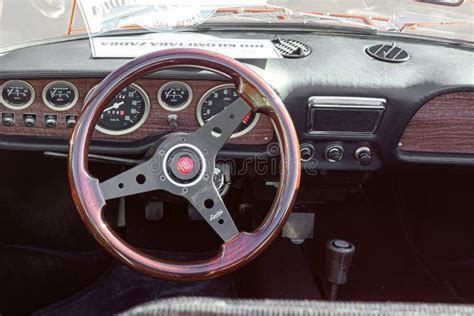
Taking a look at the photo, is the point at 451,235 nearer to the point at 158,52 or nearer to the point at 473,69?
the point at 473,69

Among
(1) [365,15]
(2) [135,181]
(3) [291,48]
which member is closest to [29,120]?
(2) [135,181]

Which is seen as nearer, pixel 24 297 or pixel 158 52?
pixel 158 52

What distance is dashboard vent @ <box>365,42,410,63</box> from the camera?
220 cm

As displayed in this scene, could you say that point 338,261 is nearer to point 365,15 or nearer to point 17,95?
point 365,15

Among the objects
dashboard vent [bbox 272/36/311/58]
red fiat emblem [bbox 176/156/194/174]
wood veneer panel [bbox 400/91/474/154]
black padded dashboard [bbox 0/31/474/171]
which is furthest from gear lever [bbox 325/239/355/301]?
red fiat emblem [bbox 176/156/194/174]

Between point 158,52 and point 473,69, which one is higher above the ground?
point 158,52

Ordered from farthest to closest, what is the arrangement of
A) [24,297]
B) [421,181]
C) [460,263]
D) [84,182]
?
[421,181]
[460,263]
[24,297]
[84,182]

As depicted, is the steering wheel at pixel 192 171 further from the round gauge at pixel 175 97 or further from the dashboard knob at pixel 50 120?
the dashboard knob at pixel 50 120

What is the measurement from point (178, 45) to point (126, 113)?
0.90 ft

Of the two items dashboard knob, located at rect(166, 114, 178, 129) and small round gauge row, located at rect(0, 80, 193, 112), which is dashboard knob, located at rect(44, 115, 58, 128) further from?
dashboard knob, located at rect(166, 114, 178, 129)

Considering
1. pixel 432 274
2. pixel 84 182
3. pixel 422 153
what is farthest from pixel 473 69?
pixel 84 182

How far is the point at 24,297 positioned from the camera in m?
2.52

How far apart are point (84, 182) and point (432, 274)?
5.94 feet

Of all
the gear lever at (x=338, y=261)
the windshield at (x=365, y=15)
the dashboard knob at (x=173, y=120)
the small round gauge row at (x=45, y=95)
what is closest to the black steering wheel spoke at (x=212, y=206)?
the dashboard knob at (x=173, y=120)
